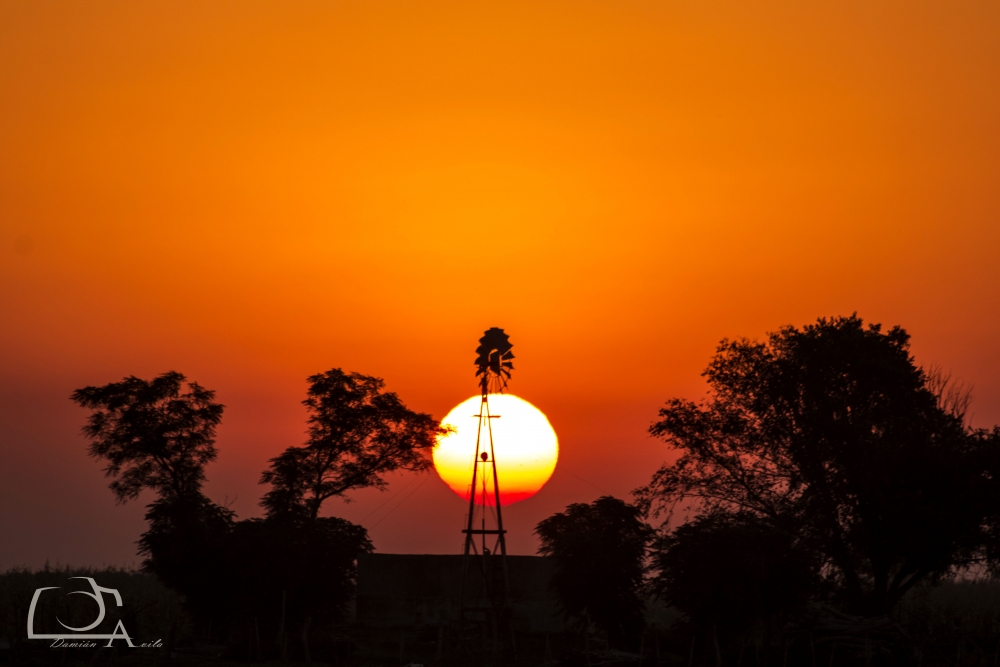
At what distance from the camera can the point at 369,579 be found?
55.0 meters

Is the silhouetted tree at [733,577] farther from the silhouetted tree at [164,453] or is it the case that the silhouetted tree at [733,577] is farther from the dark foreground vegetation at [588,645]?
the silhouetted tree at [164,453]

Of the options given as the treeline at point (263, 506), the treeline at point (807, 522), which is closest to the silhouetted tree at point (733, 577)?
the treeline at point (807, 522)

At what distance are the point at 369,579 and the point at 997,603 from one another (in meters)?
48.6

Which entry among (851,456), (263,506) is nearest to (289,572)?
(263,506)

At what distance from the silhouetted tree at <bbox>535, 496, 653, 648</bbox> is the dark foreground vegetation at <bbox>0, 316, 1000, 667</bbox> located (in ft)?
0.31

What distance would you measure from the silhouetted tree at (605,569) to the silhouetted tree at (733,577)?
18.0ft

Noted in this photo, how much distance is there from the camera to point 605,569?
48.5 m

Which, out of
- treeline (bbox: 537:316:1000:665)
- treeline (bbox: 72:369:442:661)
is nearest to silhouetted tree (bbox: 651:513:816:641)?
treeline (bbox: 537:316:1000:665)

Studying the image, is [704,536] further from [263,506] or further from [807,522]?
[263,506]

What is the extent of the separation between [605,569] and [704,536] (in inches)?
299

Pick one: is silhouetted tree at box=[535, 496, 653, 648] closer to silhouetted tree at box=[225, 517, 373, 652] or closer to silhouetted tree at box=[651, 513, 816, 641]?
silhouetted tree at box=[651, 513, 816, 641]

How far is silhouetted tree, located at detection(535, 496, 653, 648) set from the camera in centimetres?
4850

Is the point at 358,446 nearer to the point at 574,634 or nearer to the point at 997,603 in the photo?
the point at 574,634

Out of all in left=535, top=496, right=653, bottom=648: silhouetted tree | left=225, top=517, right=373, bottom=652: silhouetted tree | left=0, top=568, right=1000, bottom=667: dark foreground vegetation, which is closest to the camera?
left=0, top=568, right=1000, bottom=667: dark foreground vegetation
